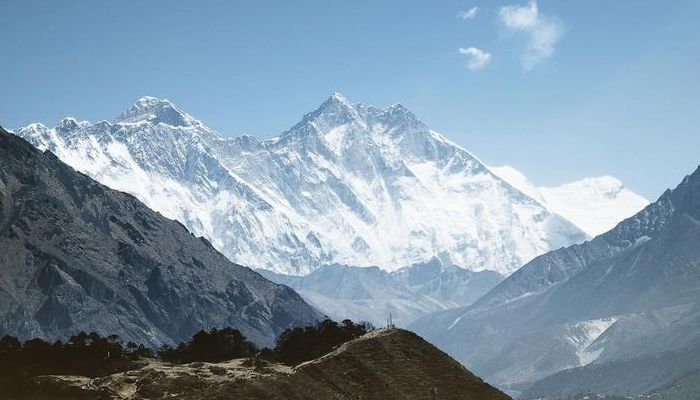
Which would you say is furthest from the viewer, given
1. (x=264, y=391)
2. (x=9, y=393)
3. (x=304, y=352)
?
(x=304, y=352)

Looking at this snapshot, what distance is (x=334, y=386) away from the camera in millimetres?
145250

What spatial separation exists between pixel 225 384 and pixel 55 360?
214ft

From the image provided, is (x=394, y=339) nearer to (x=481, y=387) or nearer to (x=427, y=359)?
(x=427, y=359)

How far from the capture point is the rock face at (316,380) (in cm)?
13975

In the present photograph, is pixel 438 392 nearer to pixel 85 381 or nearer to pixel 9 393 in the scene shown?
pixel 85 381

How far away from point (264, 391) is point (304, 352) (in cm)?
Answer: 4305

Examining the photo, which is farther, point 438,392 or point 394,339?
point 394,339

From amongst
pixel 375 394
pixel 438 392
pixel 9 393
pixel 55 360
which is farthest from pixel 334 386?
pixel 55 360

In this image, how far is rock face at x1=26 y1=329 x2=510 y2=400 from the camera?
5502 inches

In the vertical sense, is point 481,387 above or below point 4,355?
below

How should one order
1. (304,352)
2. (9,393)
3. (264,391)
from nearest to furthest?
1. (264,391)
2. (9,393)
3. (304,352)

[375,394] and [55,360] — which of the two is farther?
[55,360]

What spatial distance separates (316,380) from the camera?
147m

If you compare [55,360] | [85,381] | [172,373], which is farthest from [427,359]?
[55,360]
